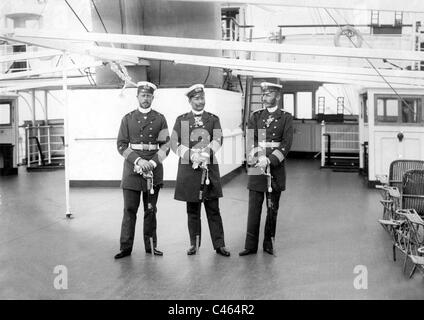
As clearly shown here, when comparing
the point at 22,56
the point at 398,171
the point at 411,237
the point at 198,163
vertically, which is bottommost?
the point at 411,237

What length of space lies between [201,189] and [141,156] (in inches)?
29.7

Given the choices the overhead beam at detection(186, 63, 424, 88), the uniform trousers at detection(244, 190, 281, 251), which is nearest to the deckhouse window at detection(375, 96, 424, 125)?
the overhead beam at detection(186, 63, 424, 88)

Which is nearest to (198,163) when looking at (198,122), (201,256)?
(198,122)

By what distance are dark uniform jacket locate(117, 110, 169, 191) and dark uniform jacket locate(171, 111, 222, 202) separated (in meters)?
0.17

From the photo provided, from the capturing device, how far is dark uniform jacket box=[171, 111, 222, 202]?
580cm

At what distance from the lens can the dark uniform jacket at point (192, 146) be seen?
5.80 meters

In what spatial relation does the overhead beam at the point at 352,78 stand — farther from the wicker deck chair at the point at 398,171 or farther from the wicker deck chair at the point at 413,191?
the wicker deck chair at the point at 413,191

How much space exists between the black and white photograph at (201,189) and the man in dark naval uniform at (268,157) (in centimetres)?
2

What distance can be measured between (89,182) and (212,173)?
653 centimetres

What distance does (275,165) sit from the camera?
19.1ft

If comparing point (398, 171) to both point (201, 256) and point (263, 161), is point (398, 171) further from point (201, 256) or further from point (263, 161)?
point (201, 256)

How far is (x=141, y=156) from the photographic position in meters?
5.84

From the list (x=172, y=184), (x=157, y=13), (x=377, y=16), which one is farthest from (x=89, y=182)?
(x=377, y=16)

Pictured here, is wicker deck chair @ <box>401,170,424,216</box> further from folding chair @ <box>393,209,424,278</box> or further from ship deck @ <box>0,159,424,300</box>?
ship deck @ <box>0,159,424,300</box>
